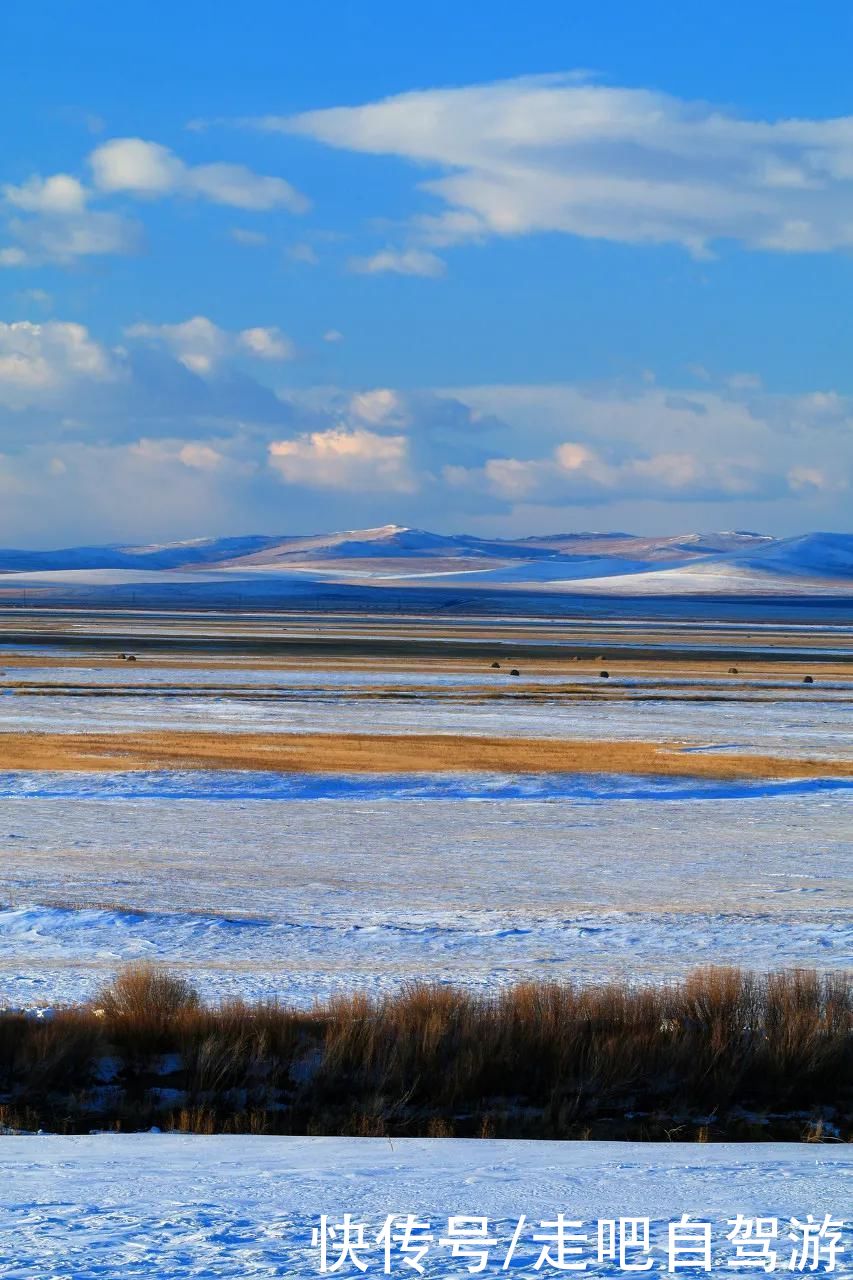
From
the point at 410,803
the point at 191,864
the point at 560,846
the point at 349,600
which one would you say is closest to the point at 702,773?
the point at 410,803

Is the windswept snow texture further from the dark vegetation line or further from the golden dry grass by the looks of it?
the golden dry grass

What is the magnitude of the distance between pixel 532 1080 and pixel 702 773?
16627 mm

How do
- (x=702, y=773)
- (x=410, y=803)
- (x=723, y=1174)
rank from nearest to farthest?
(x=723, y=1174) < (x=410, y=803) < (x=702, y=773)

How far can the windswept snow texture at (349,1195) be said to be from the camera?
5383 millimetres

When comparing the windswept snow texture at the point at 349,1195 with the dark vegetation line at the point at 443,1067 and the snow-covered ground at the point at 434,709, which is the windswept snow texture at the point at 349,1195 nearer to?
the dark vegetation line at the point at 443,1067

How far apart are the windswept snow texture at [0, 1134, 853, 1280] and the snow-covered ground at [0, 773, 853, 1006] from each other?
346cm

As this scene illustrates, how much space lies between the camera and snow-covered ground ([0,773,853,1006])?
39.1ft

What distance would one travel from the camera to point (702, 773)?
985 inches

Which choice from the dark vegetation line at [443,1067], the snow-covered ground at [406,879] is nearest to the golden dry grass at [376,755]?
the snow-covered ground at [406,879]

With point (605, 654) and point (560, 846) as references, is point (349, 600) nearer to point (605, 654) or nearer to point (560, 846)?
point (605, 654)

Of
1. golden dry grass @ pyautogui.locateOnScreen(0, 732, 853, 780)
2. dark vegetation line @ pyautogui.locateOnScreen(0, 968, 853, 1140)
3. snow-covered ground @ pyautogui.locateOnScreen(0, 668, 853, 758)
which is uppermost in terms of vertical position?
snow-covered ground @ pyautogui.locateOnScreen(0, 668, 853, 758)

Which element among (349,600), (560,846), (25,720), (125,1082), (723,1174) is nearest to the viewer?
(723,1174)

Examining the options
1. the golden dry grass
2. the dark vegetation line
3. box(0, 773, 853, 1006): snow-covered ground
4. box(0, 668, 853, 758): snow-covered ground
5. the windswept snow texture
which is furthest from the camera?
box(0, 668, 853, 758): snow-covered ground

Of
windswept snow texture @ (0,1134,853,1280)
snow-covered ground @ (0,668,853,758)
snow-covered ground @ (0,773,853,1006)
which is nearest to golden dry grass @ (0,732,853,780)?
snow-covered ground @ (0,773,853,1006)
